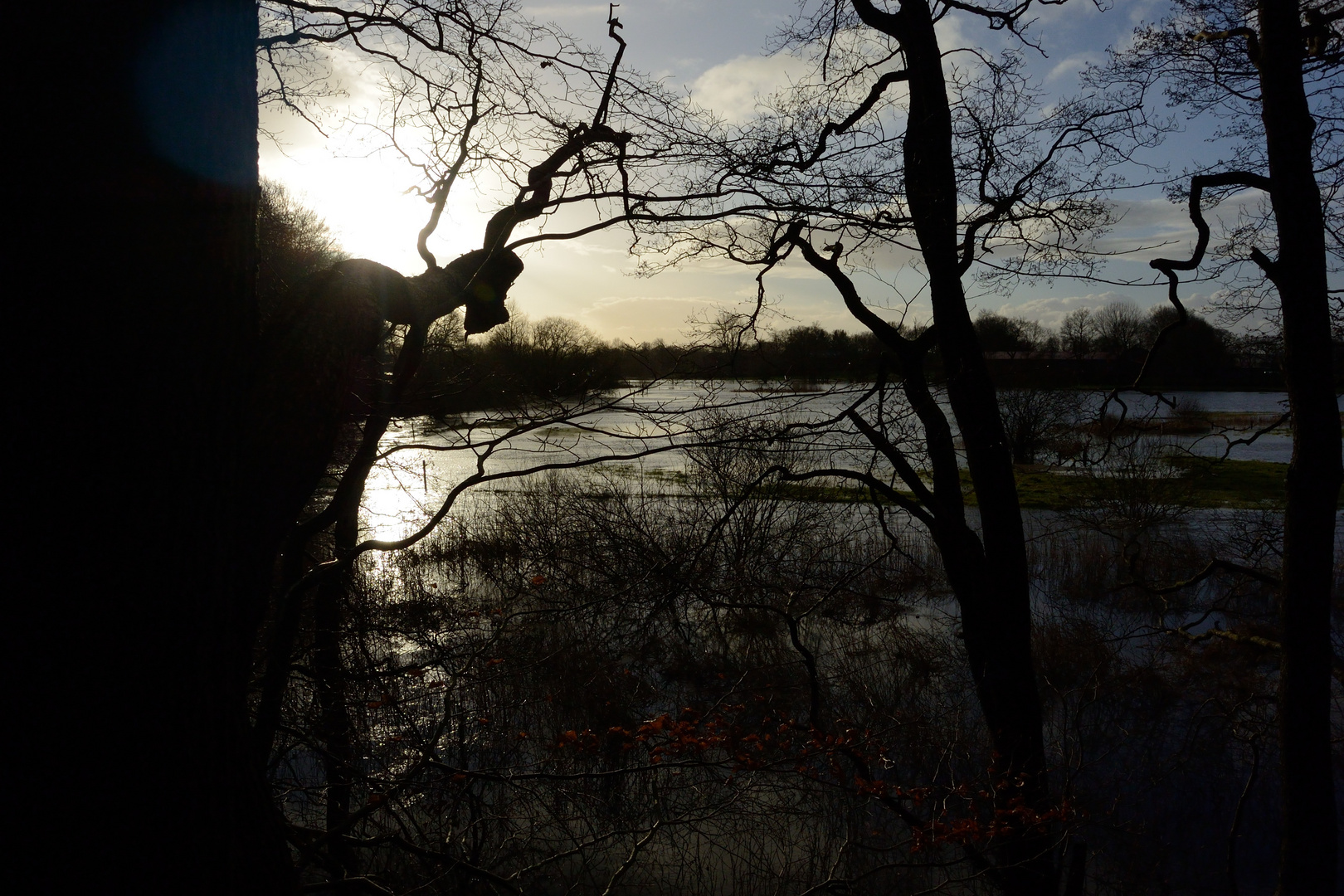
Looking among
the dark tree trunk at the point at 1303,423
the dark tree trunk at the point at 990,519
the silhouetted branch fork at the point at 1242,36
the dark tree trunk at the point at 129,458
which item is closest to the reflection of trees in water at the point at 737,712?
the dark tree trunk at the point at 990,519

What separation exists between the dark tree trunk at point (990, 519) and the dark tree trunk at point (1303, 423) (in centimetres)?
185

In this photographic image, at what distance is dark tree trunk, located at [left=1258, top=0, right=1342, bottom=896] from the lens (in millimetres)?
6172

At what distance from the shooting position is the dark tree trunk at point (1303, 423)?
617cm

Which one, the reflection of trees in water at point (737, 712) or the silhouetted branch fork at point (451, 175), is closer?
the silhouetted branch fork at point (451, 175)

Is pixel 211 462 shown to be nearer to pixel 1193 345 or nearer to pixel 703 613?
pixel 703 613

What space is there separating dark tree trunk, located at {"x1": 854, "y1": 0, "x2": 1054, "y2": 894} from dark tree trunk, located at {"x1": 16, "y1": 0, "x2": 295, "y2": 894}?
551cm

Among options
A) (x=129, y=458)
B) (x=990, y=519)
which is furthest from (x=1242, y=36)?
(x=129, y=458)

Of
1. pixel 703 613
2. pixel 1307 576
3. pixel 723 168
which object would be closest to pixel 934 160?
pixel 723 168

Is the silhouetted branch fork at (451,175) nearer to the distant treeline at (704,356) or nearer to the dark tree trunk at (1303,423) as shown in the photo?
Answer: the distant treeline at (704,356)

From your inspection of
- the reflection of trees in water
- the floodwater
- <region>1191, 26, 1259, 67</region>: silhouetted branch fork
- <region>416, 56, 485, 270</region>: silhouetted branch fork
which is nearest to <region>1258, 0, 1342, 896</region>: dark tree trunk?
<region>1191, 26, 1259, 67</region>: silhouetted branch fork

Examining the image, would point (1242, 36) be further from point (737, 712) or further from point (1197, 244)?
point (737, 712)

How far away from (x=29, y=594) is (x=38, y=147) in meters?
0.79

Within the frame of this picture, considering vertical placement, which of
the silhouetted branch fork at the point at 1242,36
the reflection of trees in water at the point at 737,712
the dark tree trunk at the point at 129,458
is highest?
the silhouetted branch fork at the point at 1242,36

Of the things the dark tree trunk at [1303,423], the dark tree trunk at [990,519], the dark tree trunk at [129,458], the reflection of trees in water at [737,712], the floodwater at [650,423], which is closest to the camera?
the dark tree trunk at [129,458]
